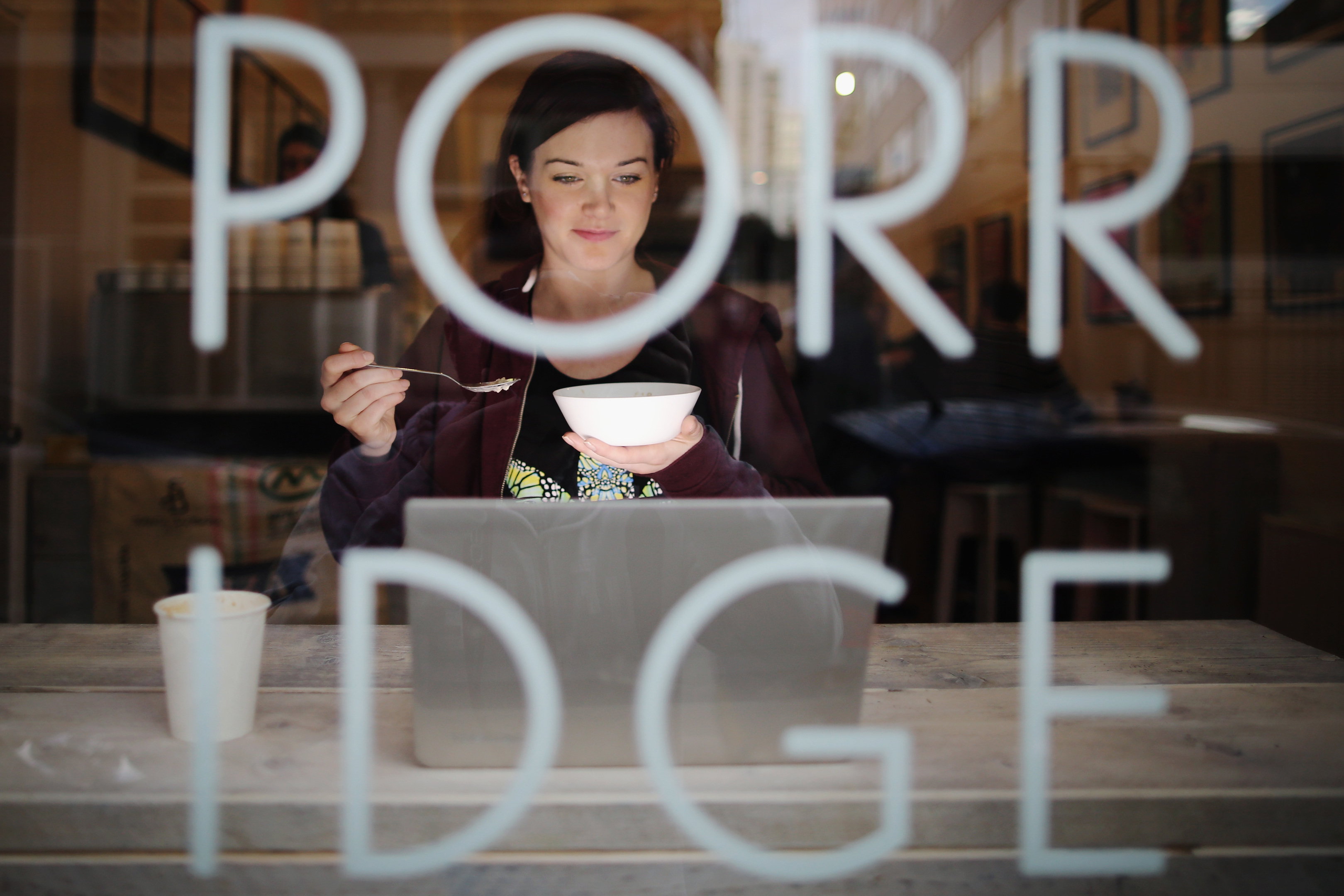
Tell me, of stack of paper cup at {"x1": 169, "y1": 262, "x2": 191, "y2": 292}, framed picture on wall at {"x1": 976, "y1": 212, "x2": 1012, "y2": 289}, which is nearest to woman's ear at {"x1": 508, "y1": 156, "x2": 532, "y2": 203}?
stack of paper cup at {"x1": 169, "y1": 262, "x2": 191, "y2": 292}

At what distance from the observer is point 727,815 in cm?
68

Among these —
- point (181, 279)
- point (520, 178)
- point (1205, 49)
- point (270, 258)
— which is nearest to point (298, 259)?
point (270, 258)

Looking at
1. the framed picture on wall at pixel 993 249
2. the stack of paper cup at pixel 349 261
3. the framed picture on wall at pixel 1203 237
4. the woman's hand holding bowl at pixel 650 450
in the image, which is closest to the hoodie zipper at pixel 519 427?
the woman's hand holding bowl at pixel 650 450

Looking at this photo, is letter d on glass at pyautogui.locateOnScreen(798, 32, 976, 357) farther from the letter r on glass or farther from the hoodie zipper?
the hoodie zipper

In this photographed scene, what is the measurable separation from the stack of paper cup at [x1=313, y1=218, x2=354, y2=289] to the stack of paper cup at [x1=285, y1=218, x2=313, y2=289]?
2cm

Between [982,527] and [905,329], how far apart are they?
0.77 m

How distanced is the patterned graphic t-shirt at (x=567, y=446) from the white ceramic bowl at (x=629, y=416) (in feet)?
0.80

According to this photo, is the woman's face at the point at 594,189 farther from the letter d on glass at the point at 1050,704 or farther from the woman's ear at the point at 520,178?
the letter d on glass at the point at 1050,704

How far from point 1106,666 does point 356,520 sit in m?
0.96

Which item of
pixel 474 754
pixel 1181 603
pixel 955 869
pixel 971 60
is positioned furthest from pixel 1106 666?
pixel 971 60

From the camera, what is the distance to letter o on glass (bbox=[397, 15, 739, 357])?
0.98m

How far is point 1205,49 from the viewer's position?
2408 mm

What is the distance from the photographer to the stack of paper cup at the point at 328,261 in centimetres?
239

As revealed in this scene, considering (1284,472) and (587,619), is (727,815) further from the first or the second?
(1284,472)
